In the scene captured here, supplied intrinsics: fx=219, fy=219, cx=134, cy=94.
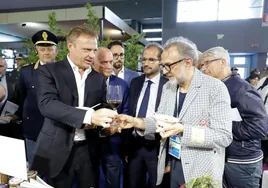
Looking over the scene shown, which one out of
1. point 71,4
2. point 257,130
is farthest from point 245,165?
point 71,4

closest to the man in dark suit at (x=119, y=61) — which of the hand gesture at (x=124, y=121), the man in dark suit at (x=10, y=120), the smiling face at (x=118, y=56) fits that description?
the smiling face at (x=118, y=56)

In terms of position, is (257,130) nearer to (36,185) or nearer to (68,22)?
(36,185)

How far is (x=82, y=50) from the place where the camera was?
1445 millimetres

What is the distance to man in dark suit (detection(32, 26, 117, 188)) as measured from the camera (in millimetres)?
1380

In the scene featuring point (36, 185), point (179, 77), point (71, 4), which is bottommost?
point (36, 185)

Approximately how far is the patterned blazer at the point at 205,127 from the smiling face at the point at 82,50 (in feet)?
2.32

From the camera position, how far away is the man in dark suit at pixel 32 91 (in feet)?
7.18

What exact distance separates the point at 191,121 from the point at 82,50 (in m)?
0.85

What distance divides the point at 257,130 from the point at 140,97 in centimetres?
104

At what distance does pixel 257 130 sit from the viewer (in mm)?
1744

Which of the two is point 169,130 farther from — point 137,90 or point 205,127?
point 137,90

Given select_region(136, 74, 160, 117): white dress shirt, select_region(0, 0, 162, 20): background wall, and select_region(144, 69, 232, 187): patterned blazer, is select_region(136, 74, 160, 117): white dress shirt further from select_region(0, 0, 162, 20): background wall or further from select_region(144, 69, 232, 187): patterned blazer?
select_region(0, 0, 162, 20): background wall

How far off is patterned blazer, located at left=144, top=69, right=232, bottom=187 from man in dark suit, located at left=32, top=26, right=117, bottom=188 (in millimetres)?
610

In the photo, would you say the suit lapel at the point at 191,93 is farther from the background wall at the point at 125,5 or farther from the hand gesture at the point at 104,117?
the background wall at the point at 125,5
